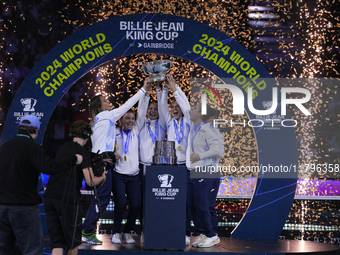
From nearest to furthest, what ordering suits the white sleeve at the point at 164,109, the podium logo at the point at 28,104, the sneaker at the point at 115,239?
the sneaker at the point at 115,239 → the white sleeve at the point at 164,109 → the podium logo at the point at 28,104

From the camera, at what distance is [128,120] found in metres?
5.16

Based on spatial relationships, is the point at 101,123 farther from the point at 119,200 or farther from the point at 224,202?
the point at 224,202

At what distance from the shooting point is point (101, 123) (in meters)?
4.96

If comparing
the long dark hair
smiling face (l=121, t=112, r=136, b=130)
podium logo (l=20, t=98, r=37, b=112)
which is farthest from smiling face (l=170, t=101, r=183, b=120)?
podium logo (l=20, t=98, r=37, b=112)

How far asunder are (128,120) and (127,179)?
0.72 m

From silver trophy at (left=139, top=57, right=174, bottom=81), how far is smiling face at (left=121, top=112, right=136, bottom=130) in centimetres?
53

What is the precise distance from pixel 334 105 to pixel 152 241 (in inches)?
421

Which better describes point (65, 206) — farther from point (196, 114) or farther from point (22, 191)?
point (196, 114)

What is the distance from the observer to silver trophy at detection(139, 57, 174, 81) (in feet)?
16.8

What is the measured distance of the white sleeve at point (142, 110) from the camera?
5.19m

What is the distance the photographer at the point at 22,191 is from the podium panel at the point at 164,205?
45.5 inches

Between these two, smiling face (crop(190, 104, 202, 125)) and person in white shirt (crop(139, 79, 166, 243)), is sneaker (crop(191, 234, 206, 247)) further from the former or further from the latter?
smiling face (crop(190, 104, 202, 125))

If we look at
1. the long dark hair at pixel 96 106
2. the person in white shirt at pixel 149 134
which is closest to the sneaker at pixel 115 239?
the person in white shirt at pixel 149 134

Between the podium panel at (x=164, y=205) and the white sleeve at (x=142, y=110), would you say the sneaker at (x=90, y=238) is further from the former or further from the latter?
the white sleeve at (x=142, y=110)
